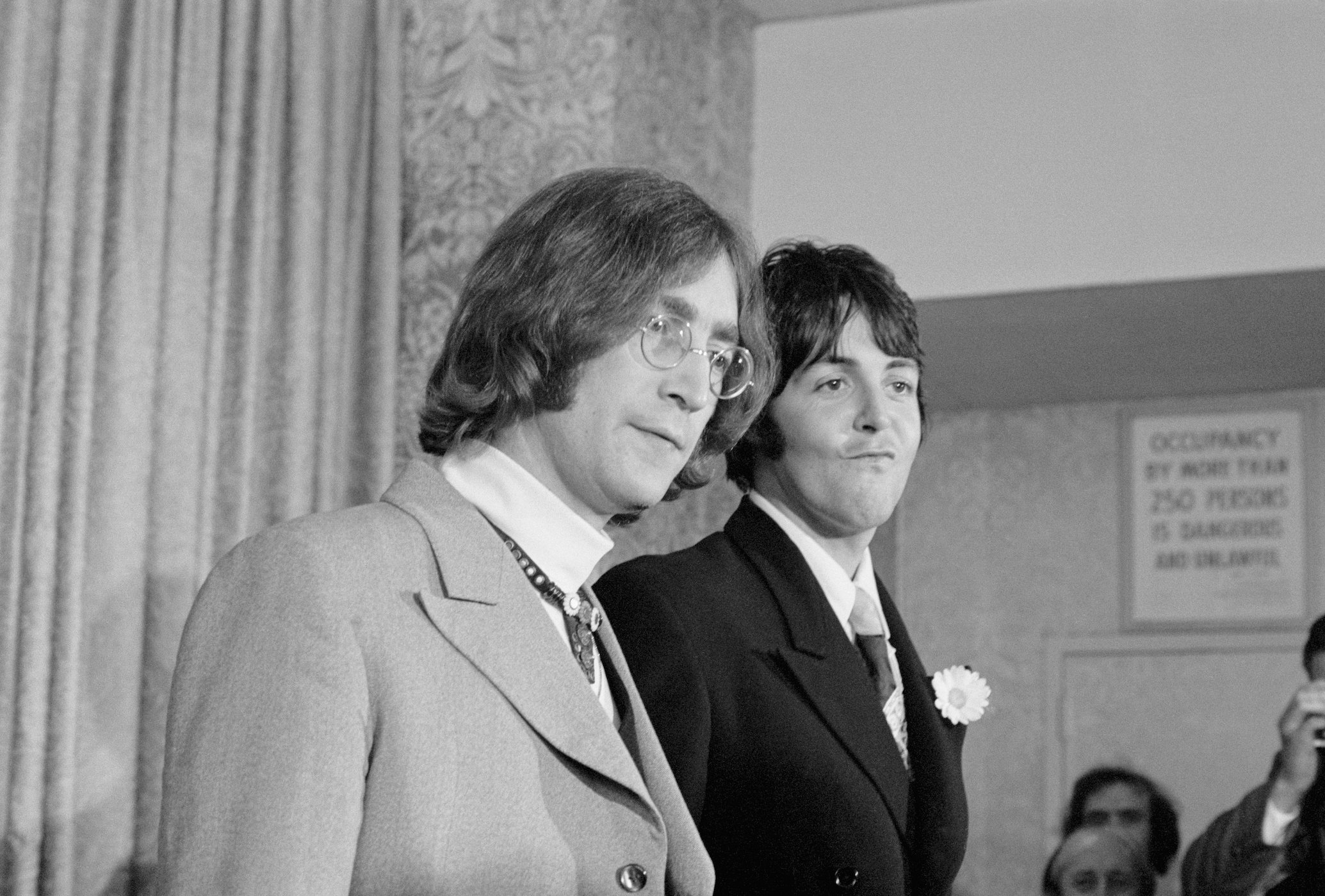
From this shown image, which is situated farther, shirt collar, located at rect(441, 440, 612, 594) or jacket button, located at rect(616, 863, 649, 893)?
shirt collar, located at rect(441, 440, 612, 594)

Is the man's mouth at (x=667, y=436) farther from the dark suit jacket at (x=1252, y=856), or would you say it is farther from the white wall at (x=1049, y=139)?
the dark suit jacket at (x=1252, y=856)

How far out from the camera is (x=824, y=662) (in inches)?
74.5

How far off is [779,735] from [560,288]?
1.85 ft

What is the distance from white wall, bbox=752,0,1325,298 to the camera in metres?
3.26

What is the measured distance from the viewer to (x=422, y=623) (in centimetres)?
128

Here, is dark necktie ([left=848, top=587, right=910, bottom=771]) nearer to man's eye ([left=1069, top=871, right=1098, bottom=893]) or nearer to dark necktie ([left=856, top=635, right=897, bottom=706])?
dark necktie ([left=856, top=635, right=897, bottom=706])

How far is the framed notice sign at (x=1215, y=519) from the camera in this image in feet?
13.2

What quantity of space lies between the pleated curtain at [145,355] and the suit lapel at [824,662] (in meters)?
0.88

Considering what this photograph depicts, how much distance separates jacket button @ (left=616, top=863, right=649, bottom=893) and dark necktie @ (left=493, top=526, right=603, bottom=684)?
0.15 m

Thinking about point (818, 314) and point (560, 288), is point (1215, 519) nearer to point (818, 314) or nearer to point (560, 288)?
point (818, 314)

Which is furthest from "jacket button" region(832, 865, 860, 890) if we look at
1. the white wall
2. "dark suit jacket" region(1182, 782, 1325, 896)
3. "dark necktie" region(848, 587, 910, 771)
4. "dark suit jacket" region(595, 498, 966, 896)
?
"dark suit jacket" region(1182, 782, 1325, 896)

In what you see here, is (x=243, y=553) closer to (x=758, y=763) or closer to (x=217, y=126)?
(x=758, y=763)

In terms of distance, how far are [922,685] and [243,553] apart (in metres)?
0.97

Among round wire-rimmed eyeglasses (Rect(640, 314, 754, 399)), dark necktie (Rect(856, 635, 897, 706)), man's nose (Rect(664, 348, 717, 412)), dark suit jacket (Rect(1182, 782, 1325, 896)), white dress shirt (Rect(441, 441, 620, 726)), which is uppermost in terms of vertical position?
round wire-rimmed eyeglasses (Rect(640, 314, 754, 399))
